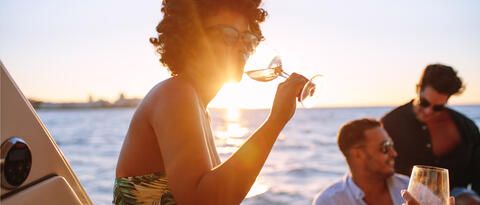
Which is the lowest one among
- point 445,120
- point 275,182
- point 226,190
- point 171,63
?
point 275,182

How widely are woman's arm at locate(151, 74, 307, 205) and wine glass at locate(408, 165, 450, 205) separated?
0.61 meters

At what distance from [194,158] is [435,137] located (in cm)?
415

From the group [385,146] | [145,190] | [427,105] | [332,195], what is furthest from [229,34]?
[427,105]

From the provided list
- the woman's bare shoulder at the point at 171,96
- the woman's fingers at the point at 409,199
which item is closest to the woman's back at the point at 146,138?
the woman's bare shoulder at the point at 171,96

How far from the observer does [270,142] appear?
1519 millimetres

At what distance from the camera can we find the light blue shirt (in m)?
4.07

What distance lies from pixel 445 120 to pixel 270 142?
405 centimetres

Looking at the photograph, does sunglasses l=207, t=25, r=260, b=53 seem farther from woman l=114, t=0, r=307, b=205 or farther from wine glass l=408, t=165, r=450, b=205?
wine glass l=408, t=165, r=450, b=205

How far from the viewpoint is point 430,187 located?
1765 mm

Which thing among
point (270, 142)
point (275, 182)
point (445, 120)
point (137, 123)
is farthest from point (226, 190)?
point (275, 182)

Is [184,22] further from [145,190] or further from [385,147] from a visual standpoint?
[385,147]

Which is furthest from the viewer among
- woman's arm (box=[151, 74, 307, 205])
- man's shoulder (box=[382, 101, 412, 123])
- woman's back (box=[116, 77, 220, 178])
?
man's shoulder (box=[382, 101, 412, 123])

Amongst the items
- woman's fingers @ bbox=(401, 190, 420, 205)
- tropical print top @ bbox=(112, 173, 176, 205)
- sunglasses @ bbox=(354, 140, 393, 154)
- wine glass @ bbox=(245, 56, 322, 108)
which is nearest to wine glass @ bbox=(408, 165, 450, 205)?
woman's fingers @ bbox=(401, 190, 420, 205)

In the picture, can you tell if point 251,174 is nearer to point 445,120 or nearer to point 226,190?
point 226,190
